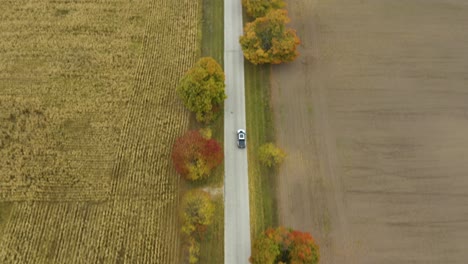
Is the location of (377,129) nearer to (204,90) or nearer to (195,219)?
(204,90)

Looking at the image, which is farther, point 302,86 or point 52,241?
point 302,86

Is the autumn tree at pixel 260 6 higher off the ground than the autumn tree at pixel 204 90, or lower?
higher

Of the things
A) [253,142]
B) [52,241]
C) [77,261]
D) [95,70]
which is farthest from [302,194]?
[95,70]

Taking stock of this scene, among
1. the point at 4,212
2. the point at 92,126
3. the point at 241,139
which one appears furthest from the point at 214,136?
the point at 4,212

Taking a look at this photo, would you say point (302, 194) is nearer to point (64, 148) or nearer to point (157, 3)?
point (64, 148)

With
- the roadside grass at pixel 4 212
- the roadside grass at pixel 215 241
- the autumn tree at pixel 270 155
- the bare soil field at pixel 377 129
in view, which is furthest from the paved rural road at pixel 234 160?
the roadside grass at pixel 4 212

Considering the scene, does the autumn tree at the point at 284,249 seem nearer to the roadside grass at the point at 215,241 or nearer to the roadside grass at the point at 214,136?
the roadside grass at the point at 215,241
